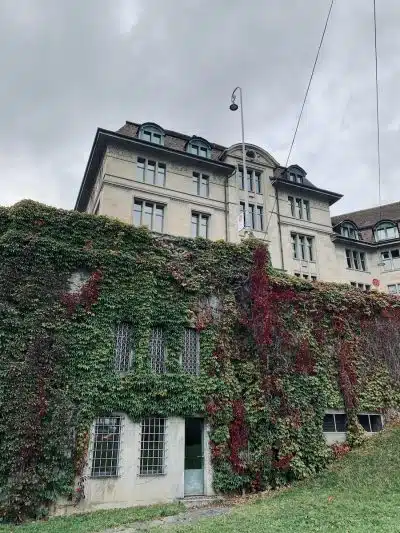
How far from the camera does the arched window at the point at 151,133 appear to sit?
25.9 m

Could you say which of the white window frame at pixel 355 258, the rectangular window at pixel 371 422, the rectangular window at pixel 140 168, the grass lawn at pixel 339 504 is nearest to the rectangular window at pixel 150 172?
the rectangular window at pixel 140 168

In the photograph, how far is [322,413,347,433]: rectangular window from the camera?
16255mm

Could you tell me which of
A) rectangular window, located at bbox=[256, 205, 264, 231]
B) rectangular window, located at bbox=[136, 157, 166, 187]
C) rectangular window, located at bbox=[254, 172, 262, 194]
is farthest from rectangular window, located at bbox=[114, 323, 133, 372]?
rectangular window, located at bbox=[254, 172, 262, 194]

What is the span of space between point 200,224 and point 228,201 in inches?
108

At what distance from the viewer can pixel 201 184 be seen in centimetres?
2731

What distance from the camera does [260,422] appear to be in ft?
49.0

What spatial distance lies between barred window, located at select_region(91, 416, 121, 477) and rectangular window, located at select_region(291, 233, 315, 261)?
66.1 ft

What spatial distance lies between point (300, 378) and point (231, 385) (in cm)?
Answer: 305

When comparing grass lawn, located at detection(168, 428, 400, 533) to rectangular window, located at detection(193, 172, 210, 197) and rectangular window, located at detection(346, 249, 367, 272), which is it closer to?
rectangular window, located at detection(193, 172, 210, 197)

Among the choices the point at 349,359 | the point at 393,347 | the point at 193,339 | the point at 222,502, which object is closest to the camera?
the point at 222,502

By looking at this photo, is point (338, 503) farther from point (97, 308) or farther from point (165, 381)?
point (97, 308)

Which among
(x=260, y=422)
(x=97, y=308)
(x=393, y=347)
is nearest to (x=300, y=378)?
(x=260, y=422)

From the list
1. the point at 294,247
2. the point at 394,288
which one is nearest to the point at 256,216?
the point at 294,247

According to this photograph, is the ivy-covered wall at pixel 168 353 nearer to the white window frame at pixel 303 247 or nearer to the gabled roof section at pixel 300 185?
the white window frame at pixel 303 247
